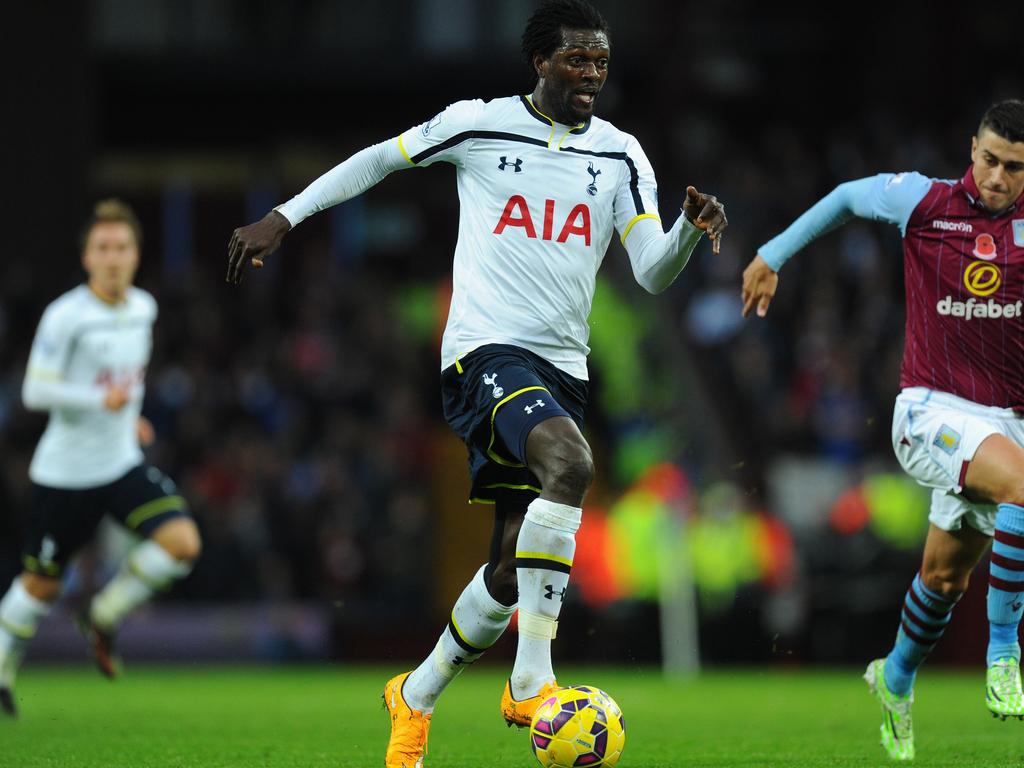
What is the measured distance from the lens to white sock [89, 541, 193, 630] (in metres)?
10.2

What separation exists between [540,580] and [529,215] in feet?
4.76

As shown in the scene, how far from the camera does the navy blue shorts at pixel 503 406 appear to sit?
6152 mm

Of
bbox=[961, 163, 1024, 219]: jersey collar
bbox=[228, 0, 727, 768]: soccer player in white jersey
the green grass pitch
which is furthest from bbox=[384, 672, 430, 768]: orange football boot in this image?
bbox=[961, 163, 1024, 219]: jersey collar

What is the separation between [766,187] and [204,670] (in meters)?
9.75

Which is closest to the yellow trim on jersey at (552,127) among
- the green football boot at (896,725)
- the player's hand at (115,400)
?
the green football boot at (896,725)

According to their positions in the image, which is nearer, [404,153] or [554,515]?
[554,515]

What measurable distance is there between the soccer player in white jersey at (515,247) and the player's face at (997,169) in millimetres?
1308

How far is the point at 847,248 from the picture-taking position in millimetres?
19641

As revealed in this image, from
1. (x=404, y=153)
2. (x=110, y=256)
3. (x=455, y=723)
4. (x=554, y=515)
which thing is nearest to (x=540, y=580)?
(x=554, y=515)

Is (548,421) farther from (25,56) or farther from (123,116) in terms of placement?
(123,116)

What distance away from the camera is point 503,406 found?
6199 mm

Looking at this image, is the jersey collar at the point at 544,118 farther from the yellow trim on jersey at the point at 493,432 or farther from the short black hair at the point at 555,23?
the yellow trim on jersey at the point at 493,432

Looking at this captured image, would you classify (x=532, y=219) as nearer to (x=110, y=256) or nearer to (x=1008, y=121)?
(x=1008, y=121)

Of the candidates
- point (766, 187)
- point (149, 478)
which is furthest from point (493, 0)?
point (149, 478)
